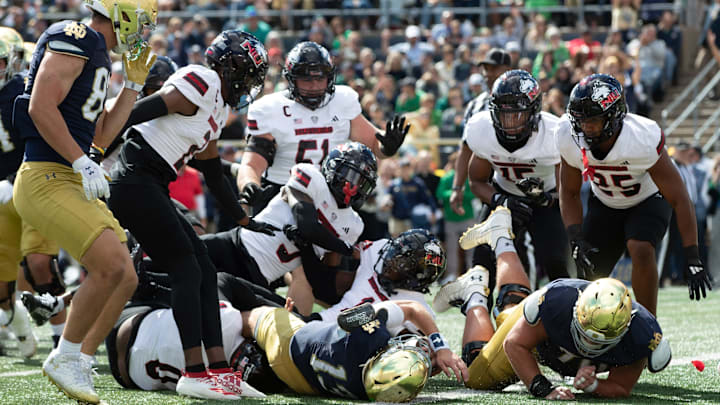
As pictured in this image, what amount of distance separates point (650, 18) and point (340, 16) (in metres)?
5.04

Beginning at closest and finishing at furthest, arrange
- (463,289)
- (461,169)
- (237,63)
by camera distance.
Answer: (237,63), (463,289), (461,169)

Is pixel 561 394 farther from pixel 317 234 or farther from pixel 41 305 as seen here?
pixel 41 305

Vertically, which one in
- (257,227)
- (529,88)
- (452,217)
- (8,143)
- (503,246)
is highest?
(529,88)

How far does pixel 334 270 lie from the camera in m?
5.66

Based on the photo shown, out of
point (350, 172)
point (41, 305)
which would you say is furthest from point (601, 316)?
point (41, 305)

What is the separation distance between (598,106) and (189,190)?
6.45 meters

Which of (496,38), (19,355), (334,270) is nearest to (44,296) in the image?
(19,355)

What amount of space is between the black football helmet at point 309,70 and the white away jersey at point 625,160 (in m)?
1.59

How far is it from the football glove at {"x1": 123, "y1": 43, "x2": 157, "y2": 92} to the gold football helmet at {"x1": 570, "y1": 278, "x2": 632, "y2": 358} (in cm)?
215

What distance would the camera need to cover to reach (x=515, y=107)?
5957 millimetres

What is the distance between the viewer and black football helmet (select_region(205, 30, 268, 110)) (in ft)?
15.6

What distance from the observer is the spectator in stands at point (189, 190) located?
1036cm

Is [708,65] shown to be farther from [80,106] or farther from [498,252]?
[80,106]

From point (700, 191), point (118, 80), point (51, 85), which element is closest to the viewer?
point (51, 85)
